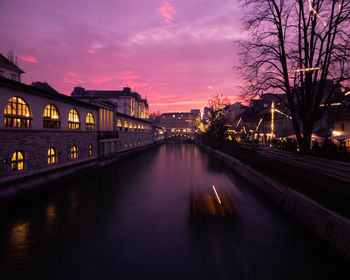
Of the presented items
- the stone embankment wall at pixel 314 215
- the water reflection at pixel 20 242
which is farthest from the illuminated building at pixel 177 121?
the water reflection at pixel 20 242

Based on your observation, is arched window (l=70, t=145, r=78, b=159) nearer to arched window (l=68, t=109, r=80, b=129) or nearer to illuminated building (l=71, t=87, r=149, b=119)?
arched window (l=68, t=109, r=80, b=129)

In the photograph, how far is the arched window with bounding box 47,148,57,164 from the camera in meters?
17.6

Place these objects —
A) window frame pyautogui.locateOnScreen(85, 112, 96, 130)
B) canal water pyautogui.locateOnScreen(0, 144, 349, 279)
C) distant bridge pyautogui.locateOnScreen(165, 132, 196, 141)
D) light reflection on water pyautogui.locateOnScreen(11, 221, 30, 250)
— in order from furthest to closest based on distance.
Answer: distant bridge pyautogui.locateOnScreen(165, 132, 196, 141) → window frame pyautogui.locateOnScreen(85, 112, 96, 130) → light reflection on water pyautogui.locateOnScreen(11, 221, 30, 250) → canal water pyautogui.locateOnScreen(0, 144, 349, 279)

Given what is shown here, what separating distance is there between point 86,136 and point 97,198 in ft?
38.3

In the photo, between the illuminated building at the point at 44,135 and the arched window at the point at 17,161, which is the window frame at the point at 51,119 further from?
the arched window at the point at 17,161

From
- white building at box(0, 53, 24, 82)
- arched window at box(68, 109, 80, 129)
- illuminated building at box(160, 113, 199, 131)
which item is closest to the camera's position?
arched window at box(68, 109, 80, 129)

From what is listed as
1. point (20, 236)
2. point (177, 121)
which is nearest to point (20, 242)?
point (20, 236)

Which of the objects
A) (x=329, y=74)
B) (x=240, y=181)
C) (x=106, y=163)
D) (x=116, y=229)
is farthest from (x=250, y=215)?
(x=106, y=163)

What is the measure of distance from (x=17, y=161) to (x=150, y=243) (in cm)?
1190

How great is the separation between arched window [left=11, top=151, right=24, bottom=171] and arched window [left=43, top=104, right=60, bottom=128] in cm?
358

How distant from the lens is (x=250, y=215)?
38.9ft

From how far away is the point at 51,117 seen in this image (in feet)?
60.2

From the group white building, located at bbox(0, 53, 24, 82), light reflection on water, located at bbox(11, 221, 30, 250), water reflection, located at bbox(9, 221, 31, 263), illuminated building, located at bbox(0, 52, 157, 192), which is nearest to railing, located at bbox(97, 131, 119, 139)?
illuminated building, located at bbox(0, 52, 157, 192)

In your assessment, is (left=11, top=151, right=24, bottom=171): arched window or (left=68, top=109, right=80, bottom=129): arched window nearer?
(left=11, top=151, right=24, bottom=171): arched window
